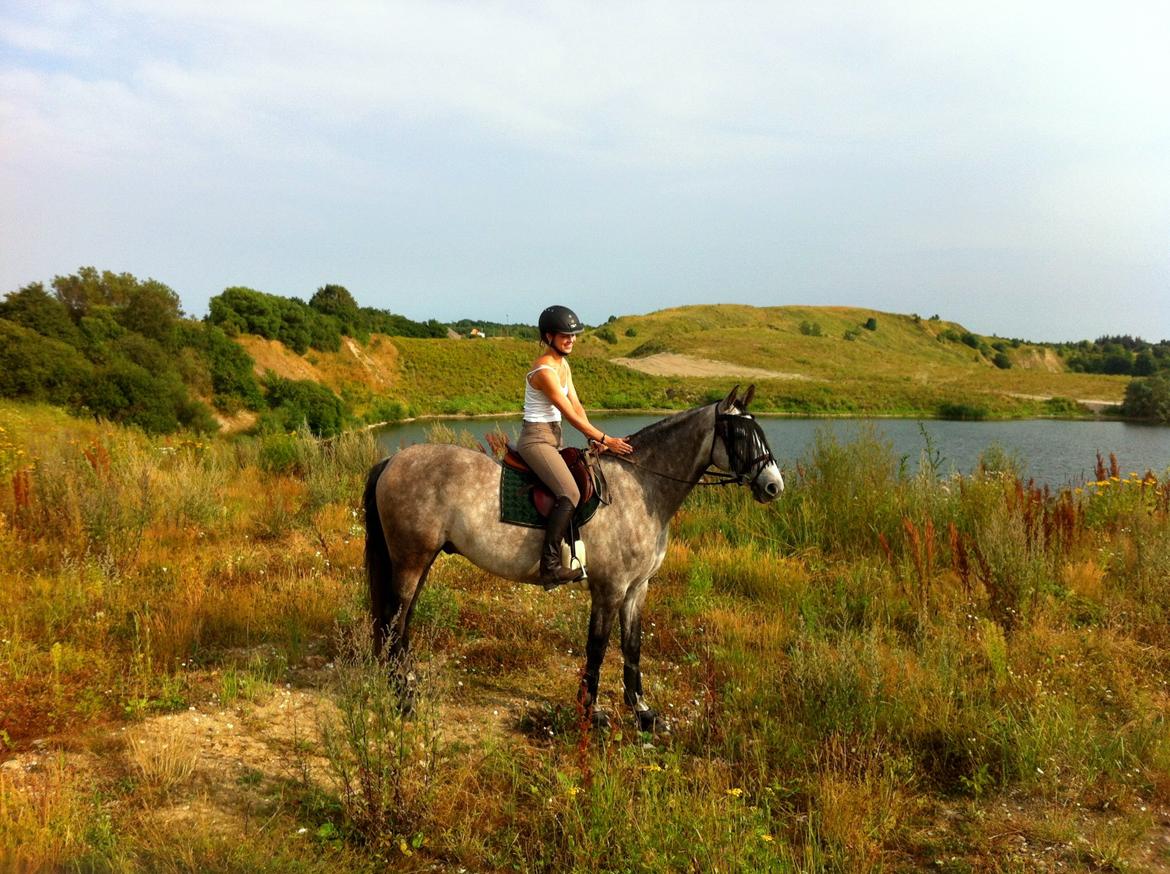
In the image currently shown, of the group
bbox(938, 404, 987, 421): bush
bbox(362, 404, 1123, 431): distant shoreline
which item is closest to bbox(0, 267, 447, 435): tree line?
bbox(362, 404, 1123, 431): distant shoreline

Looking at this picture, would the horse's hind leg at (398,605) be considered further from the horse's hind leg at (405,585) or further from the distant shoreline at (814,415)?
the distant shoreline at (814,415)

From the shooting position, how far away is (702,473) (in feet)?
14.3

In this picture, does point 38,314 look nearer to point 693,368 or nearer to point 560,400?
point 560,400

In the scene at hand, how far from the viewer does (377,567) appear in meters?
4.45

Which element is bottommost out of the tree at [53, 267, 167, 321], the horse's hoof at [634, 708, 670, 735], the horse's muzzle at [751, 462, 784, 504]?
the horse's hoof at [634, 708, 670, 735]

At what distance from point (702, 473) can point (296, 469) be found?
974 cm

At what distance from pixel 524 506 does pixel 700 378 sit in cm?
5198

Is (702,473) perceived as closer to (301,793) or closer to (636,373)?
(301,793)

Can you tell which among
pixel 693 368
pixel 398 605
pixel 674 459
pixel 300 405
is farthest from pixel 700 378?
pixel 398 605

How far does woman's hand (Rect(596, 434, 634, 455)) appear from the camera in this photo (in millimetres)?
4160

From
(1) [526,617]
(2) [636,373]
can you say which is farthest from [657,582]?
(2) [636,373]

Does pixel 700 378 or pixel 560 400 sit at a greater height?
pixel 700 378

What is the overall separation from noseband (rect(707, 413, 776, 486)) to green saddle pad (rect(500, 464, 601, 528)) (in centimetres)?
89

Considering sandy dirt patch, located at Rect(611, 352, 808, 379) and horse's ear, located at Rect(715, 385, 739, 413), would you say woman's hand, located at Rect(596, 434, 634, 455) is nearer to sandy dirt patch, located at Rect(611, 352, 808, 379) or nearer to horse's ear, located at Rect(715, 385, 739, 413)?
horse's ear, located at Rect(715, 385, 739, 413)
